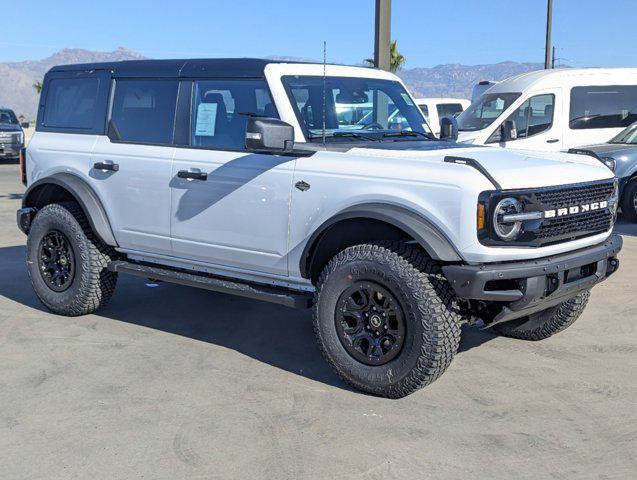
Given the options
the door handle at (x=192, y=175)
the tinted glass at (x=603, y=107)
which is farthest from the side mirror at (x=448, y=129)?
the tinted glass at (x=603, y=107)

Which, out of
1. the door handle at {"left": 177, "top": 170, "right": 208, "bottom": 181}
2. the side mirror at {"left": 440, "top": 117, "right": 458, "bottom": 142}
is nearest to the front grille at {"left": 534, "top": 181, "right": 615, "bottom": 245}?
the side mirror at {"left": 440, "top": 117, "right": 458, "bottom": 142}

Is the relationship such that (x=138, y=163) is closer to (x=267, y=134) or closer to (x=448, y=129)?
(x=267, y=134)

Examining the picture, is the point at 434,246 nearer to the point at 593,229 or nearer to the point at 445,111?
the point at 593,229

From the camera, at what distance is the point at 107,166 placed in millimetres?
5914

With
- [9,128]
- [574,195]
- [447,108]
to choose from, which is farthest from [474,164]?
[9,128]

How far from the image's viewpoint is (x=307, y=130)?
513 cm

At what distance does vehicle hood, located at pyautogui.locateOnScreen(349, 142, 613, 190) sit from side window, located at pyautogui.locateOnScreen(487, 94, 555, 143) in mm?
7707

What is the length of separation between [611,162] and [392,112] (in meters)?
1.65

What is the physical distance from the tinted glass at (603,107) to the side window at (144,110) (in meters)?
8.88

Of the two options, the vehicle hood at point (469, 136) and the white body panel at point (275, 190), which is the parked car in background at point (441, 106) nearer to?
the vehicle hood at point (469, 136)

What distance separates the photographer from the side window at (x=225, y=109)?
5.28 meters

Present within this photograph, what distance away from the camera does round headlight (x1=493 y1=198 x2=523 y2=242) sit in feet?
13.8

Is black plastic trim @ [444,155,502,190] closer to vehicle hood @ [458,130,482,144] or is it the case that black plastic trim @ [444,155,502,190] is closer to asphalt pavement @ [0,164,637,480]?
asphalt pavement @ [0,164,637,480]

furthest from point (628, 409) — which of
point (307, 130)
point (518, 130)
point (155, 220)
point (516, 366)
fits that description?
point (518, 130)
